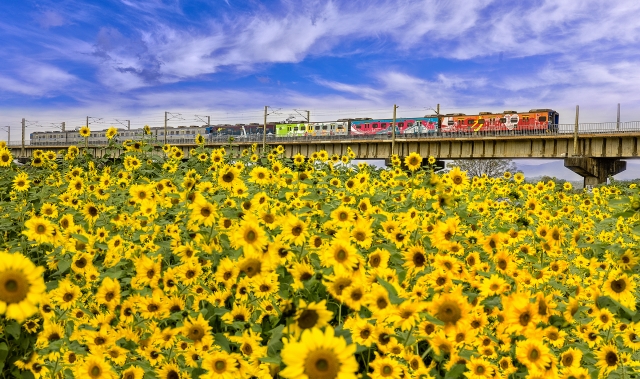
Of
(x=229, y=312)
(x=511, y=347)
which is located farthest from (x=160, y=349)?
(x=511, y=347)

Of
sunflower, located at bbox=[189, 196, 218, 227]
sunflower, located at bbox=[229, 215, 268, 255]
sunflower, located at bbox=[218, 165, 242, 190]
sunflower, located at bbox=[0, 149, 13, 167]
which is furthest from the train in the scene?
sunflower, located at bbox=[229, 215, 268, 255]

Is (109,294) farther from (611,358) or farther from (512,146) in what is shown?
(512,146)

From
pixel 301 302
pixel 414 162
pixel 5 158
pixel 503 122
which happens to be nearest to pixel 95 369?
pixel 301 302

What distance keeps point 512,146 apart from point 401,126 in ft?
37.1

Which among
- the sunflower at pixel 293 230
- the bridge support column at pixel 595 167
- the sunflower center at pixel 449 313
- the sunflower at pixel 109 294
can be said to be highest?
the bridge support column at pixel 595 167

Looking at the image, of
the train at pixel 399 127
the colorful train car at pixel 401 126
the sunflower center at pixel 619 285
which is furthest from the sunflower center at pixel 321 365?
the colorful train car at pixel 401 126

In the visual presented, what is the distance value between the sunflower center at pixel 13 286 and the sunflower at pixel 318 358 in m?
1.02

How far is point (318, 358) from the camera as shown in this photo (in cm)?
151

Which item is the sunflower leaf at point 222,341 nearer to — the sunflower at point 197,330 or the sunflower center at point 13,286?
the sunflower at point 197,330

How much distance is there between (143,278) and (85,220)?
246cm

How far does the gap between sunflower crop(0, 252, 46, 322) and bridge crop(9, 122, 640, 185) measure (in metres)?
29.6

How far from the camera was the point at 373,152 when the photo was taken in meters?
48.2

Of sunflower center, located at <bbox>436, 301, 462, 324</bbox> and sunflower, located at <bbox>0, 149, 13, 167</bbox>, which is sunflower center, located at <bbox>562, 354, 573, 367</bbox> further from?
sunflower, located at <bbox>0, 149, 13, 167</bbox>

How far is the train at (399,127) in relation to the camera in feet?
142
